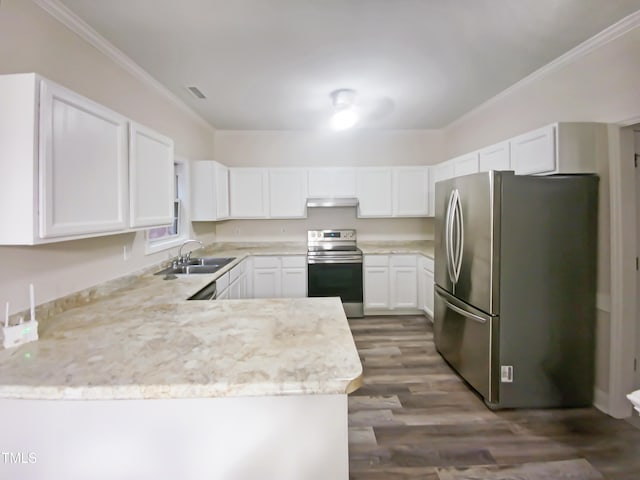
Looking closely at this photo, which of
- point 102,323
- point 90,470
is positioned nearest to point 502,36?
point 102,323

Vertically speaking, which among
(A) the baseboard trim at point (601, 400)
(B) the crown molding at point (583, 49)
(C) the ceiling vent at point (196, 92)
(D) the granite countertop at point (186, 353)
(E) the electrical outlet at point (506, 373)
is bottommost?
(A) the baseboard trim at point (601, 400)

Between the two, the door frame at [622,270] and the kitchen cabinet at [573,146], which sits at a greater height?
the kitchen cabinet at [573,146]

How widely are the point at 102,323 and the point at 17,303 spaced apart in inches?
15.8

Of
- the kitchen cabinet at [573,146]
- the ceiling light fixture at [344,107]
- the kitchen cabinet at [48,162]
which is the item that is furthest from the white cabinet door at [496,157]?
the kitchen cabinet at [48,162]

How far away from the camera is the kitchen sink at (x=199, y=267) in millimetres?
3182

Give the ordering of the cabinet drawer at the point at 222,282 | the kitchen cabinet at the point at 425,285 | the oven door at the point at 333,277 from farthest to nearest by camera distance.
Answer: the oven door at the point at 333,277 → the kitchen cabinet at the point at 425,285 → the cabinet drawer at the point at 222,282

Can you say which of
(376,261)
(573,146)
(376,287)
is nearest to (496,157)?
(573,146)

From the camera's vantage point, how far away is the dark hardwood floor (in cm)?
183

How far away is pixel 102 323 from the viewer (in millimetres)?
1653

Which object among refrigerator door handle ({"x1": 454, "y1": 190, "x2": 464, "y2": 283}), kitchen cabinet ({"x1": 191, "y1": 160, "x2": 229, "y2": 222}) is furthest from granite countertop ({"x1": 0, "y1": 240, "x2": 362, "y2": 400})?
kitchen cabinet ({"x1": 191, "y1": 160, "x2": 229, "y2": 222})

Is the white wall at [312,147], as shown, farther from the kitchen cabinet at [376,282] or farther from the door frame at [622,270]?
the door frame at [622,270]

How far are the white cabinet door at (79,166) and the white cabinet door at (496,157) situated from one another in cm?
294

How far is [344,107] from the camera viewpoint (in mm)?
3521

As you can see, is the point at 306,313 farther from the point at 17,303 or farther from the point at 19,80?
the point at 19,80
